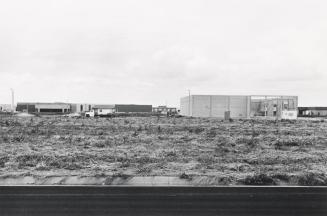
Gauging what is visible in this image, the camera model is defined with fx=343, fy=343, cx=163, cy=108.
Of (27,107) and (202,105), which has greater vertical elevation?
(202,105)

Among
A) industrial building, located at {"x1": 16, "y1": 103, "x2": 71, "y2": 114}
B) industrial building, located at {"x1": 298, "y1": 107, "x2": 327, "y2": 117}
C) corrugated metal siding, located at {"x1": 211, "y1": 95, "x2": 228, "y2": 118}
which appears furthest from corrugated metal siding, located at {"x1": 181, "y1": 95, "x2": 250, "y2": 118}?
industrial building, located at {"x1": 16, "y1": 103, "x2": 71, "y2": 114}

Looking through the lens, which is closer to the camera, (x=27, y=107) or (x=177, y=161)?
(x=177, y=161)

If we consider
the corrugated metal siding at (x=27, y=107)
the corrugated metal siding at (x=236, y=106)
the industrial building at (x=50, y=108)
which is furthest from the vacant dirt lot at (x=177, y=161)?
the corrugated metal siding at (x=27, y=107)
